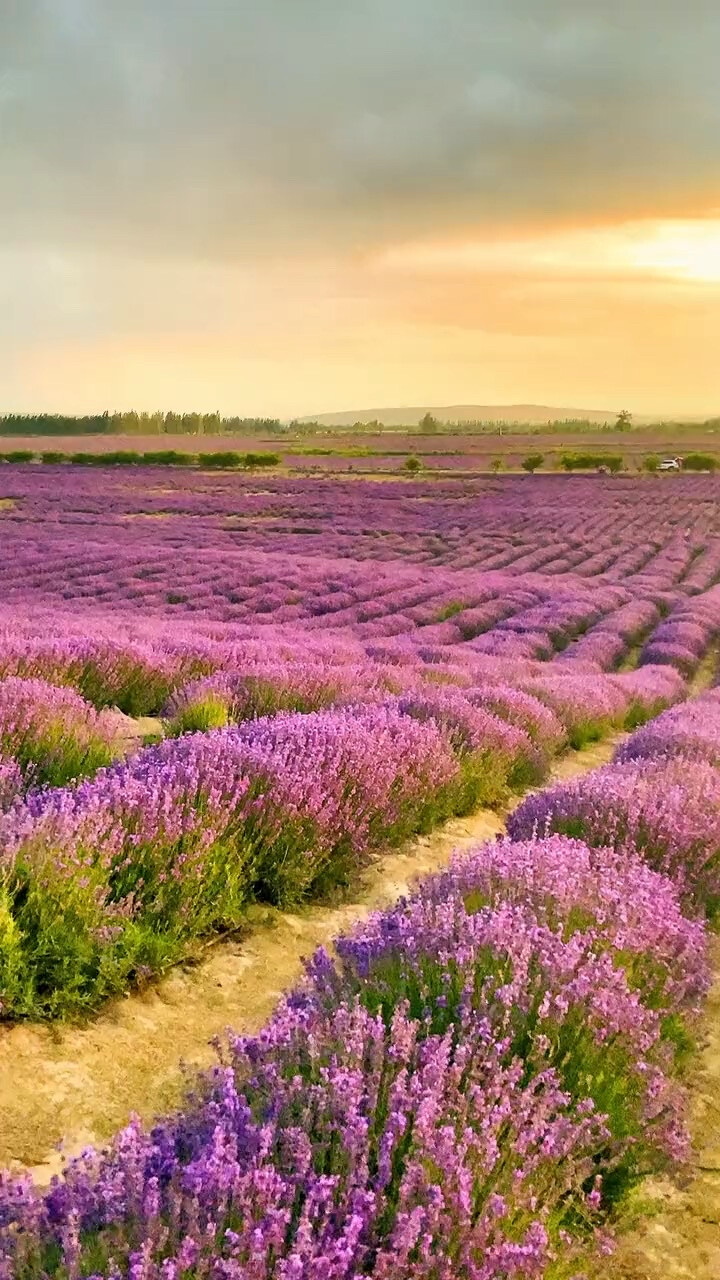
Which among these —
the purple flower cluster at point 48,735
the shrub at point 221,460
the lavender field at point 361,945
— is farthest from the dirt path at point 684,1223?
the shrub at point 221,460

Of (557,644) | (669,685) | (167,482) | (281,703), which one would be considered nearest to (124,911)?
(281,703)

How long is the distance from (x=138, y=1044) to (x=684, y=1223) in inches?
65.1

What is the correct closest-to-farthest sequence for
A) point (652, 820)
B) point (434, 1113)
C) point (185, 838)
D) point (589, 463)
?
1. point (434, 1113)
2. point (185, 838)
3. point (652, 820)
4. point (589, 463)

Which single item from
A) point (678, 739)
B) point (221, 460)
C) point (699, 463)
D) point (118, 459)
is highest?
point (699, 463)

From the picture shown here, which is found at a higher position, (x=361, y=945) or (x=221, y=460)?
(x=221, y=460)

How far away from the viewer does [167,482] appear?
5712 centimetres

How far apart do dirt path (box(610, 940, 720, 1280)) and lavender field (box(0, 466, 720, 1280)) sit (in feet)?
0.28

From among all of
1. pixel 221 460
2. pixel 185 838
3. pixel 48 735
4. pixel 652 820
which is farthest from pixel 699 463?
pixel 185 838

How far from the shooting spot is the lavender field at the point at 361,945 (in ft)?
5.73

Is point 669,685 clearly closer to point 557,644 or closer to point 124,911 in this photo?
point 557,644

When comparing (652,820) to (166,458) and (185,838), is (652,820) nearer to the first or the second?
(185,838)

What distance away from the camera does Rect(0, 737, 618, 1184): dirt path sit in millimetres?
2613

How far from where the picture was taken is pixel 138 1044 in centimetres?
309

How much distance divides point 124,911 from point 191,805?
0.77 metres
